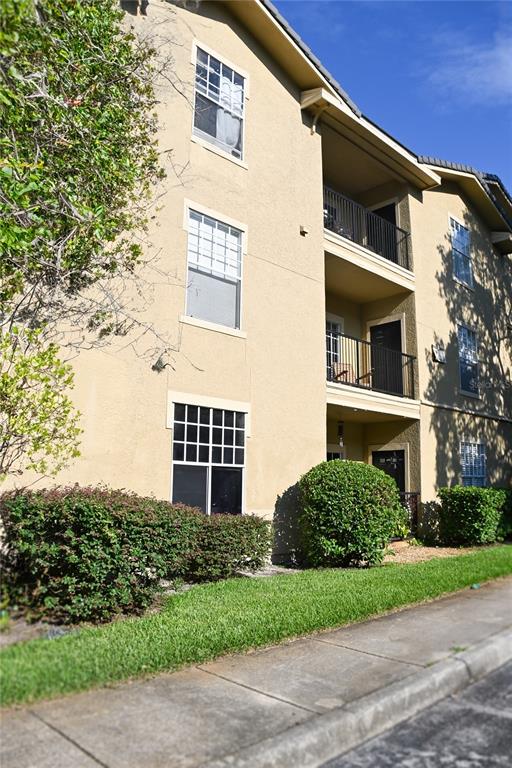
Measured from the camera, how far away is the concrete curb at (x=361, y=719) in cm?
351

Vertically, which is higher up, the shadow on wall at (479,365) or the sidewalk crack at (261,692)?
the shadow on wall at (479,365)

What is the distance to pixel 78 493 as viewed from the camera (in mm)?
6512

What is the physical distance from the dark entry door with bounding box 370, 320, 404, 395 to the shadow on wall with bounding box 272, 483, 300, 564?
5.07 m

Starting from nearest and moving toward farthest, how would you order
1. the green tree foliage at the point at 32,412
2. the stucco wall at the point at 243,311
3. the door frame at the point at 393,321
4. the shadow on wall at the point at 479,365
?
the green tree foliage at the point at 32,412
the stucco wall at the point at 243,311
the door frame at the point at 393,321
the shadow on wall at the point at 479,365

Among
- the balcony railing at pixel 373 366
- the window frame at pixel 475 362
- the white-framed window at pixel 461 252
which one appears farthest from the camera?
the white-framed window at pixel 461 252

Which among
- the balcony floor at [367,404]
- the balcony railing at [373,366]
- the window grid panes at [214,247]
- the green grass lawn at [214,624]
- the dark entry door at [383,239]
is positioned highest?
the dark entry door at [383,239]

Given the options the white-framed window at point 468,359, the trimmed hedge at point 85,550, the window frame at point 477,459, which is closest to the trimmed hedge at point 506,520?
the window frame at point 477,459

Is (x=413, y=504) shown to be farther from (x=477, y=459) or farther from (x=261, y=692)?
(x=261, y=692)

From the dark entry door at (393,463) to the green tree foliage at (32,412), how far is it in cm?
936

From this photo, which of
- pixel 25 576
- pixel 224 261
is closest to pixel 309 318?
pixel 224 261

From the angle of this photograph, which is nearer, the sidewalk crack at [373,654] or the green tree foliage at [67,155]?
the sidewalk crack at [373,654]

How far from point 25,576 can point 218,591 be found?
7.93ft

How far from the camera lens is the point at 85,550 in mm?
5820

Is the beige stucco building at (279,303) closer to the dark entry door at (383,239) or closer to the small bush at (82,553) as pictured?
the dark entry door at (383,239)
